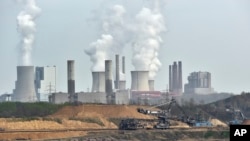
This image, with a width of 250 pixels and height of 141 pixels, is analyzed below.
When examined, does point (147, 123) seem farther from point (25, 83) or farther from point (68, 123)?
point (25, 83)

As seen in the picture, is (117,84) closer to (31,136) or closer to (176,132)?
(176,132)

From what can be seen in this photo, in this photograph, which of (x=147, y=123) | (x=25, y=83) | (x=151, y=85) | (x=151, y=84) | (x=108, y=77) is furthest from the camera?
(x=151, y=85)

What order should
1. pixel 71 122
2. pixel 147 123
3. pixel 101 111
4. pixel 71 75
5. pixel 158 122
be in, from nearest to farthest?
1. pixel 71 122
2. pixel 147 123
3. pixel 158 122
4. pixel 101 111
5. pixel 71 75

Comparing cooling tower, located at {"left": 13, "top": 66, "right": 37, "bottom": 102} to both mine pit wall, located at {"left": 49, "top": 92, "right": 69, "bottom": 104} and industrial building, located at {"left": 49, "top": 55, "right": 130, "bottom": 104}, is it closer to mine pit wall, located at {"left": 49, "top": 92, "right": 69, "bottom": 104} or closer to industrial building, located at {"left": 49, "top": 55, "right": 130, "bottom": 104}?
industrial building, located at {"left": 49, "top": 55, "right": 130, "bottom": 104}

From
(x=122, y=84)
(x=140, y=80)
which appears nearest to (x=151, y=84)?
(x=122, y=84)

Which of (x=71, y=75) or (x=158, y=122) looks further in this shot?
(x=71, y=75)
